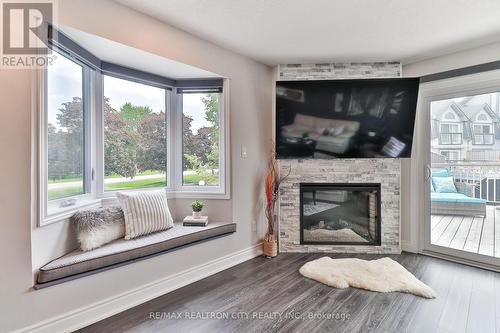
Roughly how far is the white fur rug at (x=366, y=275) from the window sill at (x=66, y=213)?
2.23 m

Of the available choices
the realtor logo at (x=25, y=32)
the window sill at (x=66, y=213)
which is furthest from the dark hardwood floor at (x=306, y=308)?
the realtor logo at (x=25, y=32)

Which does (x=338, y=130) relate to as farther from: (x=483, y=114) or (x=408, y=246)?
(x=408, y=246)

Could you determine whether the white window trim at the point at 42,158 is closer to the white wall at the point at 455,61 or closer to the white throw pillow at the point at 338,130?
the white throw pillow at the point at 338,130

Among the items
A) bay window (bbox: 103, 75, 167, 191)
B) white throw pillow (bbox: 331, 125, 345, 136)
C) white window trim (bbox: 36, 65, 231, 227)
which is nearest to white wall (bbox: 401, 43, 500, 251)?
white throw pillow (bbox: 331, 125, 345, 136)

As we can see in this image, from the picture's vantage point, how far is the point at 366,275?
2.45 meters

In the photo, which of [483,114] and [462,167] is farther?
[462,167]

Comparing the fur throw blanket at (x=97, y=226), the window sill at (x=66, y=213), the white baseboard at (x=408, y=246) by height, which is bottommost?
the white baseboard at (x=408, y=246)

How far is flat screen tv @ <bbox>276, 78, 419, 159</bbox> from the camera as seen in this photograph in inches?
114

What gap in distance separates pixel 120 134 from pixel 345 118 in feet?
8.71

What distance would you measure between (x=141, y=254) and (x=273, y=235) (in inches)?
64.2

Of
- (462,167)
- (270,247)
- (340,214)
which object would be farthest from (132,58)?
(462,167)

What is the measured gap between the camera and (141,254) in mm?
2068

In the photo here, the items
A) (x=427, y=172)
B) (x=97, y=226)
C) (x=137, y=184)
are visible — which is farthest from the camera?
(x=427, y=172)

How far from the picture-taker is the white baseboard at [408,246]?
3.15 meters
